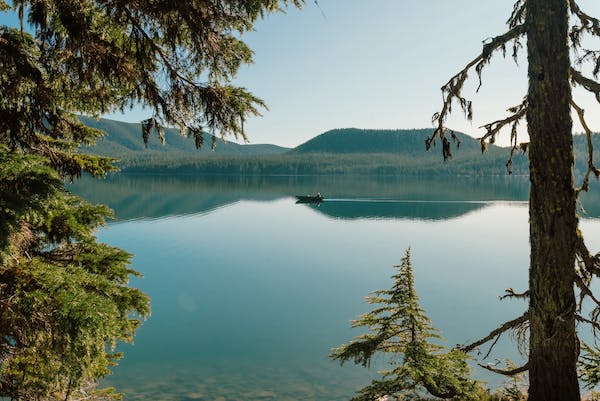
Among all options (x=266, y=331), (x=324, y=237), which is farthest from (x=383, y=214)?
(x=266, y=331)

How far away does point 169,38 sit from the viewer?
5004mm

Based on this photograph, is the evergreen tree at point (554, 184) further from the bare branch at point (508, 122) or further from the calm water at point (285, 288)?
the calm water at point (285, 288)

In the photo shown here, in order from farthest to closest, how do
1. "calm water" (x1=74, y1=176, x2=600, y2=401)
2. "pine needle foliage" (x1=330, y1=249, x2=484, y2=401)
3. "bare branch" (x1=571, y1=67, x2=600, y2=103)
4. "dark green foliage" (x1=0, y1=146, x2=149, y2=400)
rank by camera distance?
1. "calm water" (x1=74, y1=176, x2=600, y2=401)
2. "pine needle foliage" (x1=330, y1=249, x2=484, y2=401)
3. "bare branch" (x1=571, y1=67, x2=600, y2=103)
4. "dark green foliage" (x1=0, y1=146, x2=149, y2=400)

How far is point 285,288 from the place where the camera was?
2875cm

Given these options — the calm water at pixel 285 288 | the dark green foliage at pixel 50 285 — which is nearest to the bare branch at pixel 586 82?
the dark green foliage at pixel 50 285

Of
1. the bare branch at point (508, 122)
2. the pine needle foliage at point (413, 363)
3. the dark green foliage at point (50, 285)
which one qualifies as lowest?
the pine needle foliage at point (413, 363)

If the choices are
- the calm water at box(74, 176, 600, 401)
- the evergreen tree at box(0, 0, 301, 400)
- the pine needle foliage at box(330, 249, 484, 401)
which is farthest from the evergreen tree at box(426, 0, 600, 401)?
the calm water at box(74, 176, 600, 401)

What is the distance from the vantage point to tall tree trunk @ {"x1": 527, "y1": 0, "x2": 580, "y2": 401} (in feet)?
15.9

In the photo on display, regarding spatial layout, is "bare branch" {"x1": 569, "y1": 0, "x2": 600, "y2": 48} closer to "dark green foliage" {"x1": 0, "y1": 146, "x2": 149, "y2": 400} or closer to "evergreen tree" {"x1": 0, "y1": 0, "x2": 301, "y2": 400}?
"evergreen tree" {"x1": 0, "y1": 0, "x2": 301, "y2": 400}

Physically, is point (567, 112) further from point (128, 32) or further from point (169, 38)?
point (128, 32)

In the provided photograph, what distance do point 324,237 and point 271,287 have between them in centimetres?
2054

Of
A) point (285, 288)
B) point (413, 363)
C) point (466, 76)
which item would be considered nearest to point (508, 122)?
point (466, 76)

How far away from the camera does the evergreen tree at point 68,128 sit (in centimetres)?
347

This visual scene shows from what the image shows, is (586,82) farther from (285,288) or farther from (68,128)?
(285,288)
